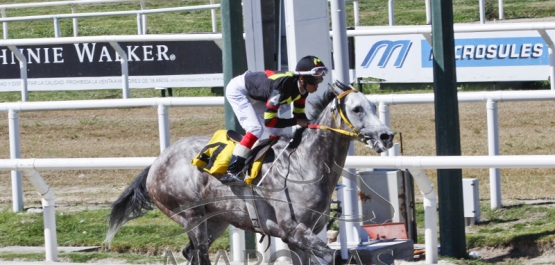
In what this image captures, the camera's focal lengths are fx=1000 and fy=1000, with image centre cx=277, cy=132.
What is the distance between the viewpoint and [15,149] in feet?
29.6

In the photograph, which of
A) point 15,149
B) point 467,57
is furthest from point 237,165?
point 467,57

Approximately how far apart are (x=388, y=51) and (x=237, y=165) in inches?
274

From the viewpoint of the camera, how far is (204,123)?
13.2m

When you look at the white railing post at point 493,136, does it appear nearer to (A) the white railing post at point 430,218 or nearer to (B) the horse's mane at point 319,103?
(A) the white railing post at point 430,218

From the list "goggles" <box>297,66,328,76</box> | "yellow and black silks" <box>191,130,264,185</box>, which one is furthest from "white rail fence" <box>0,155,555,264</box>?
"goggles" <box>297,66,328,76</box>

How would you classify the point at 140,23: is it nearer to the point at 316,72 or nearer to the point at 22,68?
the point at 22,68

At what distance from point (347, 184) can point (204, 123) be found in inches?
242

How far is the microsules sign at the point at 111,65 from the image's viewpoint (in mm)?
13461

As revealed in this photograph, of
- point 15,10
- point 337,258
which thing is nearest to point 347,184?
point 337,258

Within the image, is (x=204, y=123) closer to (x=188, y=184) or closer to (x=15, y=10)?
(x=188, y=184)

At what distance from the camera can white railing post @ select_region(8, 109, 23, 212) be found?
29.4 feet

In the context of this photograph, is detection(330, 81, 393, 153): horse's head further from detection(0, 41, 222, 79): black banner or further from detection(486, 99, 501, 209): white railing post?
detection(0, 41, 222, 79): black banner

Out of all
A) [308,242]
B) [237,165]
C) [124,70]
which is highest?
[124,70]

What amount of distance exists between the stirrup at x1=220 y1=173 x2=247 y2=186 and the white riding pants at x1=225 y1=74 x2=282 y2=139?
11.2 inches
